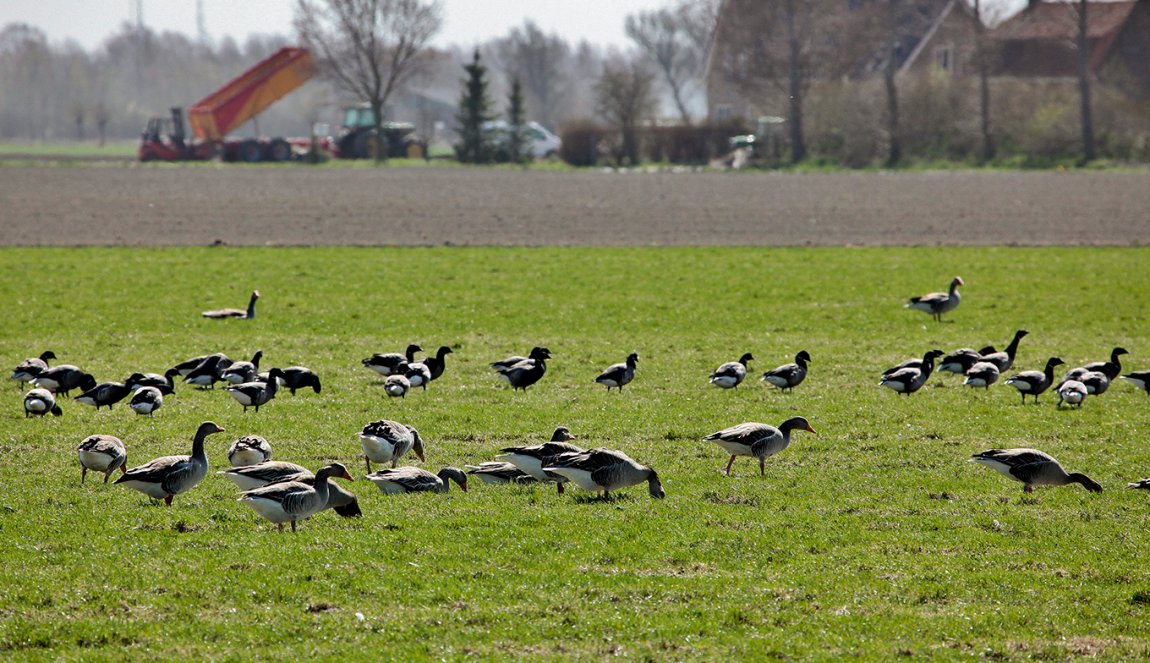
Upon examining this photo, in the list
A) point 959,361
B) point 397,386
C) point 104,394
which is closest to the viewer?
point 104,394

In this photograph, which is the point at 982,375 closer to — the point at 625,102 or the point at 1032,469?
the point at 1032,469

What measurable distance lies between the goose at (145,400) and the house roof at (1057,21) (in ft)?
308

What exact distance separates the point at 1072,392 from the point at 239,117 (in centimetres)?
9449

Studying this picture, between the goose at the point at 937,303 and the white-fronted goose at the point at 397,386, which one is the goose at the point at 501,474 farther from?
the goose at the point at 937,303

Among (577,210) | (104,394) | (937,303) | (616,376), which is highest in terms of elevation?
(577,210)

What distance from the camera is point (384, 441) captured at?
12.7 m

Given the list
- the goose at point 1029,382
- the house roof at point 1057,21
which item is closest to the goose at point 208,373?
the goose at point 1029,382

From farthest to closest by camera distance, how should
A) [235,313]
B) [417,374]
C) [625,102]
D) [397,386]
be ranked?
[625,102] < [235,313] < [417,374] < [397,386]

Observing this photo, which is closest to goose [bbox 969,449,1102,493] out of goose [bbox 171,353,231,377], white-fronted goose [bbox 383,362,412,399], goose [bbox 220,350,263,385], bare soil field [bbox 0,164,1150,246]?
white-fronted goose [bbox 383,362,412,399]

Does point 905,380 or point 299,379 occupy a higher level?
point 299,379

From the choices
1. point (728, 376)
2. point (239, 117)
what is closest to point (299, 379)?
point (728, 376)

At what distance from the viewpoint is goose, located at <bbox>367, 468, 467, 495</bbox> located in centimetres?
1215

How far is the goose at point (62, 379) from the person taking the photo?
16.6 metres

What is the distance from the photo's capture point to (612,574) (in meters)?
9.89
